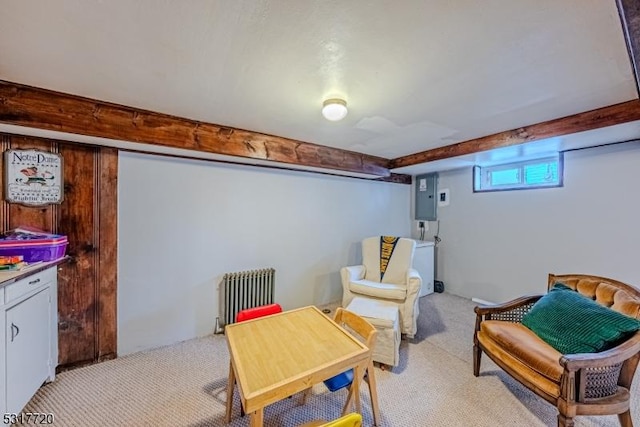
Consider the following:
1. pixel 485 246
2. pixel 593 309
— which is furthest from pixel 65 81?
pixel 485 246

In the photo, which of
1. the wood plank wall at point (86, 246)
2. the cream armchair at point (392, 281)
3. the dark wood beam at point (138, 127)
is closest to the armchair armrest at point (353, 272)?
the cream armchair at point (392, 281)

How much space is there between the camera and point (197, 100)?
191 centimetres

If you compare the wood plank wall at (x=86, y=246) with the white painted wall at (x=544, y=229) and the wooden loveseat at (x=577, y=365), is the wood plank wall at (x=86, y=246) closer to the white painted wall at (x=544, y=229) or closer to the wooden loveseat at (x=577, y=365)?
the wooden loveseat at (x=577, y=365)

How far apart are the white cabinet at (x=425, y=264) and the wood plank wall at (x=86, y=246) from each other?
147 inches

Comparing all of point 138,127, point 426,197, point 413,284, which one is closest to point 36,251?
point 138,127

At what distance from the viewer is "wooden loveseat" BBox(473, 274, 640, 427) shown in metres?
1.42

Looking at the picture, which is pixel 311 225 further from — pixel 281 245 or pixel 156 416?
pixel 156 416

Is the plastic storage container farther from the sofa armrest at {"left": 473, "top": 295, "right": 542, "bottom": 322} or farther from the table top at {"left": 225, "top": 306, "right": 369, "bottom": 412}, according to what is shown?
the sofa armrest at {"left": 473, "top": 295, "right": 542, "bottom": 322}

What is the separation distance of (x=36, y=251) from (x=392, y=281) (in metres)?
3.31

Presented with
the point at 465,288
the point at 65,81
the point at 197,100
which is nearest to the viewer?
the point at 65,81

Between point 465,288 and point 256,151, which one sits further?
point 465,288

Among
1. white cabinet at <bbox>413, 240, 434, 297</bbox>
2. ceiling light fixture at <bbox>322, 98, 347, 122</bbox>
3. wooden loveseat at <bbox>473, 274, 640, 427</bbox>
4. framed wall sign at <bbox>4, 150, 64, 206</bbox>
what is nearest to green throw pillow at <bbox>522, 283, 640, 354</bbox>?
wooden loveseat at <bbox>473, 274, 640, 427</bbox>

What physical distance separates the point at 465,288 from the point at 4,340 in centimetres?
479

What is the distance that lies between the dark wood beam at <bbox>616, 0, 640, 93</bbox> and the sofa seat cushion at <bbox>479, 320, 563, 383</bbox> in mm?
1705
